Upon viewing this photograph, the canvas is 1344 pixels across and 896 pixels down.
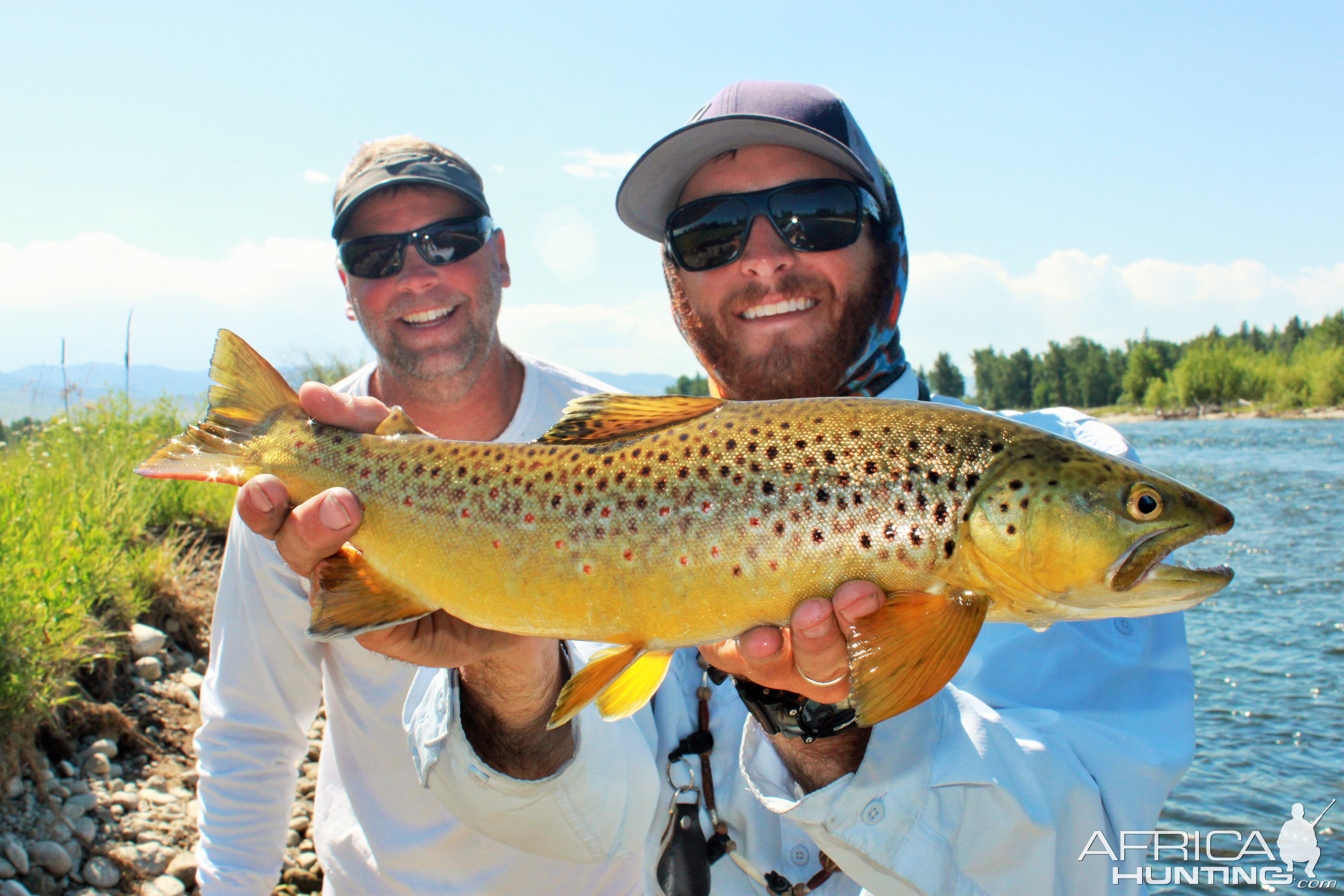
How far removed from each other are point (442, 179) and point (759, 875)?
3.70 m

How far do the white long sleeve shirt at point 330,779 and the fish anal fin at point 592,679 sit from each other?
177 centimetres

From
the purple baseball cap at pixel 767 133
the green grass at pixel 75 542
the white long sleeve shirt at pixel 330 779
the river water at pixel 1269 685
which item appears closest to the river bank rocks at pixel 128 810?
the green grass at pixel 75 542

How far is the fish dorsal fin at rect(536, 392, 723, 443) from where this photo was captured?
96.8 inches

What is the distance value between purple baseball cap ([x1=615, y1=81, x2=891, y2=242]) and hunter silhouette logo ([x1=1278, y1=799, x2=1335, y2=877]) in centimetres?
856

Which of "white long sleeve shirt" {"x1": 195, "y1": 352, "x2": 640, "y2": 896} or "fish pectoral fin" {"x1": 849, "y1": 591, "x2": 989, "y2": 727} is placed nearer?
"fish pectoral fin" {"x1": 849, "y1": 591, "x2": 989, "y2": 727}

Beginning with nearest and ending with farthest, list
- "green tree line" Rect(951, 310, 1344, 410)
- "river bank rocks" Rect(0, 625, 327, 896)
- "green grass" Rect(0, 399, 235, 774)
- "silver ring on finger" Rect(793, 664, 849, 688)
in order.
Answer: "silver ring on finger" Rect(793, 664, 849, 688) < "river bank rocks" Rect(0, 625, 327, 896) < "green grass" Rect(0, 399, 235, 774) < "green tree line" Rect(951, 310, 1344, 410)

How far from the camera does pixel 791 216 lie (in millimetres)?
3566

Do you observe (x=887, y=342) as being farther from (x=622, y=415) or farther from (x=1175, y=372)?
(x=1175, y=372)

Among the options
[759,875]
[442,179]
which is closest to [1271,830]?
[759,875]

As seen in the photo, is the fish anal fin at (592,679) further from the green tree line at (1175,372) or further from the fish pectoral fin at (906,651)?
the green tree line at (1175,372)

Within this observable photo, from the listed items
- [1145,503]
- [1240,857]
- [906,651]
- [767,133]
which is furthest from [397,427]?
[1240,857]

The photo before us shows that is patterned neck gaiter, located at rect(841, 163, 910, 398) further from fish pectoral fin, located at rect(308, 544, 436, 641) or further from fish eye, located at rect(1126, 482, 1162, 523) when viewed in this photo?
fish pectoral fin, located at rect(308, 544, 436, 641)

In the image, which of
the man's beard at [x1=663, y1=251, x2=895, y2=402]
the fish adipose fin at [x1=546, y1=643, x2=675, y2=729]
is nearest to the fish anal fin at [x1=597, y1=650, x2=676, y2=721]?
the fish adipose fin at [x1=546, y1=643, x2=675, y2=729]

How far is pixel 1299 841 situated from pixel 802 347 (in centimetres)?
919
